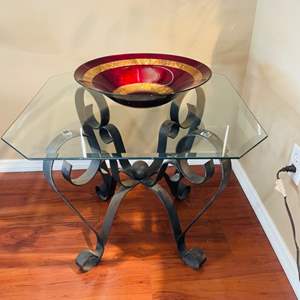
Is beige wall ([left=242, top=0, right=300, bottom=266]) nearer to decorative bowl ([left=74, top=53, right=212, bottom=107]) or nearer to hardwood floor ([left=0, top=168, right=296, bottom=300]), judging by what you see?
hardwood floor ([left=0, top=168, right=296, bottom=300])

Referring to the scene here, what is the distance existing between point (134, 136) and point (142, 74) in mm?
295

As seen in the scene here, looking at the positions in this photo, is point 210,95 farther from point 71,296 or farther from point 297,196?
point 71,296

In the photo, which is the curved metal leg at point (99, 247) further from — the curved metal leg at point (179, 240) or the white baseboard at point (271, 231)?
the white baseboard at point (271, 231)

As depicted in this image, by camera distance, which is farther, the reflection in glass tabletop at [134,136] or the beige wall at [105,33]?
the beige wall at [105,33]

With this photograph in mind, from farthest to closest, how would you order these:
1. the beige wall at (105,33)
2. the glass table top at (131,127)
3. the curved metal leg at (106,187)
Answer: the curved metal leg at (106,187), the beige wall at (105,33), the glass table top at (131,127)

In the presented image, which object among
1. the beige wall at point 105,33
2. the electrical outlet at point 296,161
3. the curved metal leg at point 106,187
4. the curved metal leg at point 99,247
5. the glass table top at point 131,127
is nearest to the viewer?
the glass table top at point 131,127

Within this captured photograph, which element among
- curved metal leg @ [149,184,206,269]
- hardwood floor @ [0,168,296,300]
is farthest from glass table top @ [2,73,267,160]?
hardwood floor @ [0,168,296,300]

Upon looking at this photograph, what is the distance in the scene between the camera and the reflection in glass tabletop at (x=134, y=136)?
3.48ft

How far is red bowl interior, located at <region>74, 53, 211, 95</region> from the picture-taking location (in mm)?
1172

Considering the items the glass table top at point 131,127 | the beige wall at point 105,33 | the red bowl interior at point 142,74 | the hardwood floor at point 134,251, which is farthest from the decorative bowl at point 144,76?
the hardwood floor at point 134,251

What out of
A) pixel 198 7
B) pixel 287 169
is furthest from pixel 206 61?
pixel 287 169

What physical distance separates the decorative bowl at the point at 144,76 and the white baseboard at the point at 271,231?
71 cm

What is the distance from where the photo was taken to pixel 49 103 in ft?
4.47

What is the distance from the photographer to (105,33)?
150 centimetres
